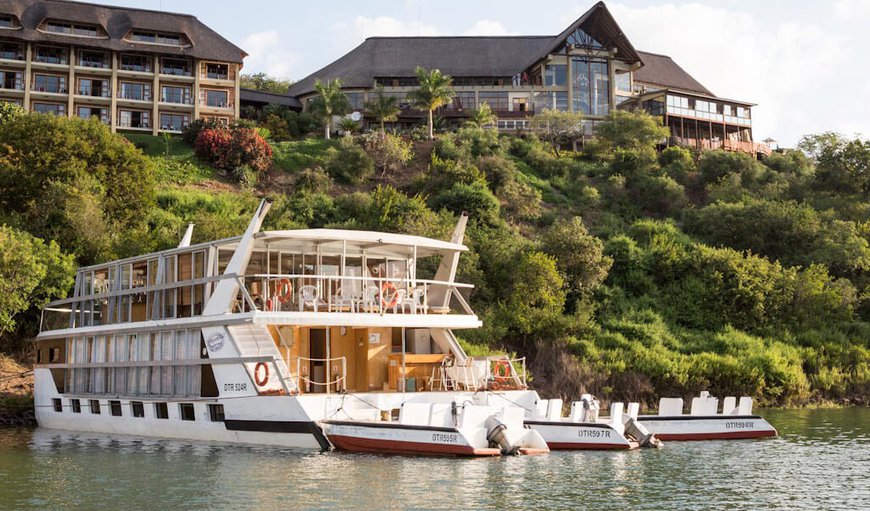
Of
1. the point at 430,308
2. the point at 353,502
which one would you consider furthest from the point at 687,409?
the point at 353,502

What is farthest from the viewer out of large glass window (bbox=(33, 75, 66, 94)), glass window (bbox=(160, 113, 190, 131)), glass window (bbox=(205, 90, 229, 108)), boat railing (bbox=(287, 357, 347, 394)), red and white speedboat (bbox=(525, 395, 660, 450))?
glass window (bbox=(205, 90, 229, 108))

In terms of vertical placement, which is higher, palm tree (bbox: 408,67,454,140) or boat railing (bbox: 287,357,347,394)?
palm tree (bbox: 408,67,454,140)

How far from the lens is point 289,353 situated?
22.5 meters

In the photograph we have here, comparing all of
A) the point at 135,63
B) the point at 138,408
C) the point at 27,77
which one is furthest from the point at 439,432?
the point at 135,63

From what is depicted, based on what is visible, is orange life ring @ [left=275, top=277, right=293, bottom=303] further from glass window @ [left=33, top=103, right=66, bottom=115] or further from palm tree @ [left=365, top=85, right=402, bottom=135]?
glass window @ [left=33, top=103, right=66, bottom=115]

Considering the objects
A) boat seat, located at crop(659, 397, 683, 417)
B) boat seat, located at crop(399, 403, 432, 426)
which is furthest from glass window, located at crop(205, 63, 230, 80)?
boat seat, located at crop(399, 403, 432, 426)

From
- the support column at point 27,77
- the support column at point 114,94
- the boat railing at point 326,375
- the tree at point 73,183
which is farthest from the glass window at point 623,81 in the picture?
the boat railing at point 326,375

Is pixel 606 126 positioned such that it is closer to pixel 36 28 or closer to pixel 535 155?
pixel 535 155

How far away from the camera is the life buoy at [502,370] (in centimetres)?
2420

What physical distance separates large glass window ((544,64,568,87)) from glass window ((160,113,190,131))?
2929cm

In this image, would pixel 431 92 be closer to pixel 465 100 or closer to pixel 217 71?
pixel 465 100

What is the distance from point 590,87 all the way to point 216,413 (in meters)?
61.4

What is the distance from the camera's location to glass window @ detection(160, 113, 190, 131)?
236 ft

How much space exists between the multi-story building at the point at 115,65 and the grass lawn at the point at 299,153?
708cm
